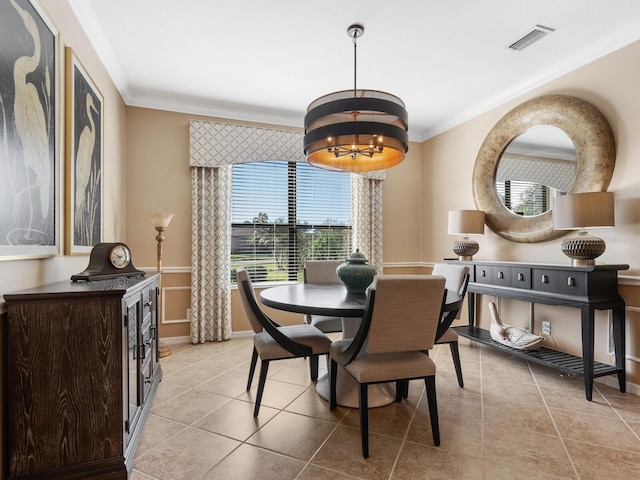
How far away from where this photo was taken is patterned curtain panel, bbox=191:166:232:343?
394 cm

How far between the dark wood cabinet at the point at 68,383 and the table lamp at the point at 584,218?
2900 millimetres

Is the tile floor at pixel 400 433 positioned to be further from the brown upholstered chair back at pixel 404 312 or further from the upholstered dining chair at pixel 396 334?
the brown upholstered chair back at pixel 404 312

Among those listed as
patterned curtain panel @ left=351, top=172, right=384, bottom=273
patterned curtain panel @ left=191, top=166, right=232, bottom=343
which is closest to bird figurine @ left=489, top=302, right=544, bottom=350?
patterned curtain panel @ left=351, top=172, right=384, bottom=273

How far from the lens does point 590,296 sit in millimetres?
2520

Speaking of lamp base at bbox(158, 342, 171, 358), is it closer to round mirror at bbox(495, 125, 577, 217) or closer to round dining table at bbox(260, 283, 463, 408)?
round dining table at bbox(260, 283, 463, 408)

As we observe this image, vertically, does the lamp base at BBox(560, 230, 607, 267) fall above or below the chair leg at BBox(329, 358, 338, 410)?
above

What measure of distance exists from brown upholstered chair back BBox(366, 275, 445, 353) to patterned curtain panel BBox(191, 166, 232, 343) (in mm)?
2532

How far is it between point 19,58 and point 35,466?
5.72 feet

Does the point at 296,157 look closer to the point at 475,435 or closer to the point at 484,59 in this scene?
the point at 484,59

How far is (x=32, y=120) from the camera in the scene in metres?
1.66

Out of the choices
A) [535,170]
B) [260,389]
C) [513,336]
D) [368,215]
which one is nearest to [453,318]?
[513,336]

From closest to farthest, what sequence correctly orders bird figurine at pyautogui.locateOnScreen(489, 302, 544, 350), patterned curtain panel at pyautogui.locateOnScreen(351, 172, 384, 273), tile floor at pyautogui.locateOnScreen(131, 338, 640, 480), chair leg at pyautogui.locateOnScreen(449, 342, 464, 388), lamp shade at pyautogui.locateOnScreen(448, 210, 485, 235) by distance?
tile floor at pyautogui.locateOnScreen(131, 338, 640, 480), chair leg at pyautogui.locateOnScreen(449, 342, 464, 388), bird figurine at pyautogui.locateOnScreen(489, 302, 544, 350), lamp shade at pyautogui.locateOnScreen(448, 210, 485, 235), patterned curtain panel at pyautogui.locateOnScreen(351, 172, 384, 273)

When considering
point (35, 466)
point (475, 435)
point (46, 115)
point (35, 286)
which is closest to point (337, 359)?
point (475, 435)

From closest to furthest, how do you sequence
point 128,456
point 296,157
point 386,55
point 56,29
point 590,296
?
point 128,456 < point 56,29 < point 590,296 < point 386,55 < point 296,157
